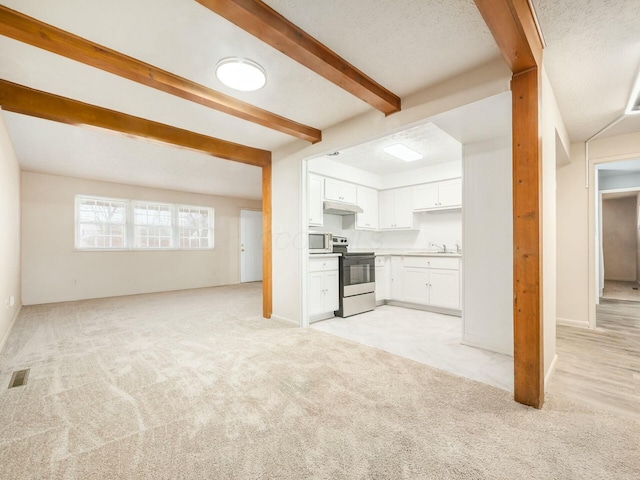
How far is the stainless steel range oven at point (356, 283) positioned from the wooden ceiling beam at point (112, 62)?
93.1 inches

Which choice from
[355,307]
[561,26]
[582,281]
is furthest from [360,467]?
[582,281]

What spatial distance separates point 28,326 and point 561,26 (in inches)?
250

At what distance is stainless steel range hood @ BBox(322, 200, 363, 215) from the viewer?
4.68 m

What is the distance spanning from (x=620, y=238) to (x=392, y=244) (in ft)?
22.2

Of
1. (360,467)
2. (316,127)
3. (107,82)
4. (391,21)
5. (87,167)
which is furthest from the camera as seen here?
(87,167)

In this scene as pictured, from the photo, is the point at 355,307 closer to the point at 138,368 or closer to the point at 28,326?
the point at 138,368

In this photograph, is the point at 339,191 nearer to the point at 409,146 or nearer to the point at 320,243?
the point at 320,243

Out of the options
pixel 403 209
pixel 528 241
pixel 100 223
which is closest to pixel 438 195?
pixel 403 209

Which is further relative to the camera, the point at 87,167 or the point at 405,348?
the point at 87,167

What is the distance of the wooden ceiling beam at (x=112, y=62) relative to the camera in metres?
→ 1.74

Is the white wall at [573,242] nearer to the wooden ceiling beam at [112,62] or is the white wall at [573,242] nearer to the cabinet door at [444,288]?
the cabinet door at [444,288]

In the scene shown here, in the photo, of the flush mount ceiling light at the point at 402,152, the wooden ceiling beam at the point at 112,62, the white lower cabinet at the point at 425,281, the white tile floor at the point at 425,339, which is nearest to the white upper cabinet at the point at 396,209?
the white lower cabinet at the point at 425,281

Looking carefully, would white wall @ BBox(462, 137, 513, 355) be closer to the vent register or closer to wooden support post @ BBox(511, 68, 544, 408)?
wooden support post @ BBox(511, 68, 544, 408)

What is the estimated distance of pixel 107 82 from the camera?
8.09 ft
